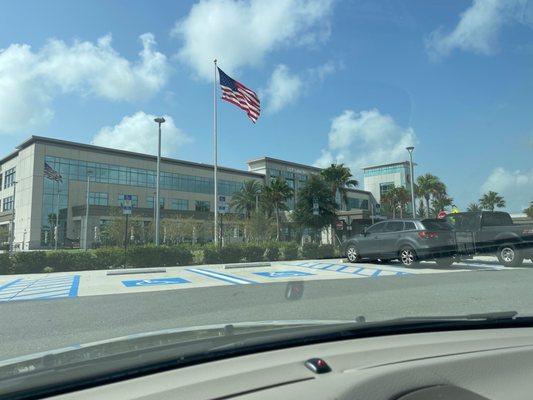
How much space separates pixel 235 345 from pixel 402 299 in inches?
334

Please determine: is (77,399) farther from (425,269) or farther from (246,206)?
(246,206)

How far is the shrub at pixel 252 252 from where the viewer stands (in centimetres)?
2609

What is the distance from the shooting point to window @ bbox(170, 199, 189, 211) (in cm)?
7912

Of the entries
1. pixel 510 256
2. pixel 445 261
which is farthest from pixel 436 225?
pixel 510 256

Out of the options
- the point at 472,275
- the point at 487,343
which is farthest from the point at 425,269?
the point at 487,343

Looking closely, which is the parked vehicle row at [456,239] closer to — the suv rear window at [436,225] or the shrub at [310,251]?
the suv rear window at [436,225]

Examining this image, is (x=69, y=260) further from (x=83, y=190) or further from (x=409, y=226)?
(x=83, y=190)

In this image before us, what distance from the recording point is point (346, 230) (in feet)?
131

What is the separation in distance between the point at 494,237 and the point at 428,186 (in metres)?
55.8

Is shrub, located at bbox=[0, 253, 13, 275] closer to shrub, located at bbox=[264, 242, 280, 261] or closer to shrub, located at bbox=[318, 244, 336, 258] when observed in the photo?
shrub, located at bbox=[264, 242, 280, 261]

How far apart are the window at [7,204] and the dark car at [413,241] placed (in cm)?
6889

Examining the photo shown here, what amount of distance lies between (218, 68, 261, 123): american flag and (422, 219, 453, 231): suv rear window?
12.2 metres

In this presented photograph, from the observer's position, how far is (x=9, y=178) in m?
75.8

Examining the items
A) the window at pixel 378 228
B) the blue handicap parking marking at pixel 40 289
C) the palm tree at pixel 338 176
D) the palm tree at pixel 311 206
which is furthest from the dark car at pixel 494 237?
the palm tree at pixel 338 176
